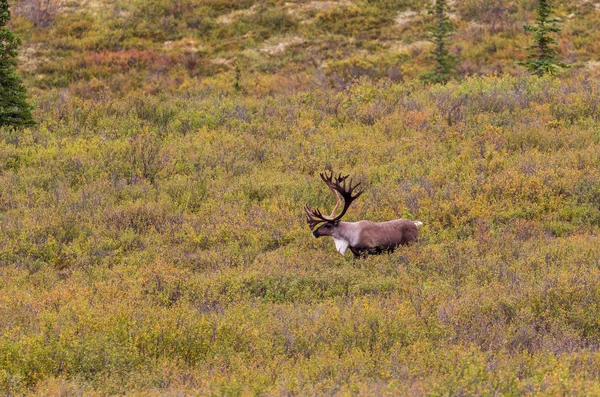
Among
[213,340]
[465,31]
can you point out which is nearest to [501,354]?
[213,340]

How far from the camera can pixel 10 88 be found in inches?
735

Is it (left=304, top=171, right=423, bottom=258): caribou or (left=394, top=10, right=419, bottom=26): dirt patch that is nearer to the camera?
(left=304, top=171, right=423, bottom=258): caribou

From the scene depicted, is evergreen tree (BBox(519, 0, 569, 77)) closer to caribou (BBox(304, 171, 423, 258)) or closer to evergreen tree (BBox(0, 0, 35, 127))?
caribou (BBox(304, 171, 423, 258))

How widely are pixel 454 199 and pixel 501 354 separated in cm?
668

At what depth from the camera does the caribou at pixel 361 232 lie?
1143 centimetres

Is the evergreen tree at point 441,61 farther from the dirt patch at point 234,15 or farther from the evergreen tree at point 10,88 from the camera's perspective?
the evergreen tree at point 10,88

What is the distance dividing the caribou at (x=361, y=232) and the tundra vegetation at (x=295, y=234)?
1.16 feet

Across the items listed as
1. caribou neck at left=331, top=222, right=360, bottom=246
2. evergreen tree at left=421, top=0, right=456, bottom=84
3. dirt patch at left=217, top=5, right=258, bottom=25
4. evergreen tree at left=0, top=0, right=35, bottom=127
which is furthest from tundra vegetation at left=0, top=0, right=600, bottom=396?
dirt patch at left=217, top=5, right=258, bottom=25

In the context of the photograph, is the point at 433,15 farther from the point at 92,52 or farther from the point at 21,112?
the point at 21,112

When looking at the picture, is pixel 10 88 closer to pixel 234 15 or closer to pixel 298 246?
pixel 298 246

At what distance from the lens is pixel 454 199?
13.3 metres

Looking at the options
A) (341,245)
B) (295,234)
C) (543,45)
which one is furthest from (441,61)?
(341,245)

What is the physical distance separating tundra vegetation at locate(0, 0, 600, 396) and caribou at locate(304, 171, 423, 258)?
1.16 feet

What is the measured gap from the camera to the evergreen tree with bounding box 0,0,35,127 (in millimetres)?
18328
